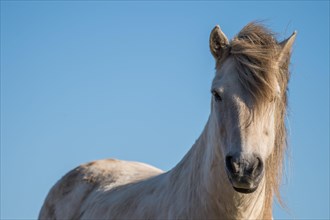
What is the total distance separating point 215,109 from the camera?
5.13 meters

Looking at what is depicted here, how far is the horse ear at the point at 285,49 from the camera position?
531cm

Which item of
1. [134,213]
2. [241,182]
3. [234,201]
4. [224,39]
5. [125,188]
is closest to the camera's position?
[241,182]

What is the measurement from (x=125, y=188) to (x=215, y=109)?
216cm

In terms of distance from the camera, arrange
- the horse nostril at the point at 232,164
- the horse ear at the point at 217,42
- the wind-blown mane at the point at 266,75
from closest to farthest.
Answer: the horse nostril at the point at 232,164
the wind-blown mane at the point at 266,75
the horse ear at the point at 217,42

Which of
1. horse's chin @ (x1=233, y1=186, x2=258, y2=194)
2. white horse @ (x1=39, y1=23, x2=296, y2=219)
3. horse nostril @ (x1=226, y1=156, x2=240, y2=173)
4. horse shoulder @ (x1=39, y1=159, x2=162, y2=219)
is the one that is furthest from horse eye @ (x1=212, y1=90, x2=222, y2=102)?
horse shoulder @ (x1=39, y1=159, x2=162, y2=219)

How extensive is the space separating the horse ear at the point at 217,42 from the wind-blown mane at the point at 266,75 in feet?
0.20

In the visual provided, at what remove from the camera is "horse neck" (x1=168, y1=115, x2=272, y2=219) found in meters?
5.07

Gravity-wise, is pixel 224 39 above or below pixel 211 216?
above

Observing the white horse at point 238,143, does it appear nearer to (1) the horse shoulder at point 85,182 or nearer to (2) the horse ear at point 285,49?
(2) the horse ear at point 285,49

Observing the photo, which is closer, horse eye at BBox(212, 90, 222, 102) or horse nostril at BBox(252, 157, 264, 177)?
horse nostril at BBox(252, 157, 264, 177)

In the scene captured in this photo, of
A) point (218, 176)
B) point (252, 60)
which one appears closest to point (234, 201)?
point (218, 176)

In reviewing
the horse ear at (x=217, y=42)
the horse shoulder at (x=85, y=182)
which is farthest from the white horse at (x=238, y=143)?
the horse shoulder at (x=85, y=182)

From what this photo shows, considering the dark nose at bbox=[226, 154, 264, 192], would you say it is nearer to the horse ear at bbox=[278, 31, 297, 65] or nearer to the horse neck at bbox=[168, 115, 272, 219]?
the horse neck at bbox=[168, 115, 272, 219]

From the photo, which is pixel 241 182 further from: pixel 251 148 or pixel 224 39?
pixel 224 39
